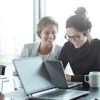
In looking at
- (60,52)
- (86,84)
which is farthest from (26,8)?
(86,84)

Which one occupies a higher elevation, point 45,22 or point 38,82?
point 45,22

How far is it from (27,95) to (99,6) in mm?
2362

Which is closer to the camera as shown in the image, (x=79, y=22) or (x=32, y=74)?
(x=32, y=74)

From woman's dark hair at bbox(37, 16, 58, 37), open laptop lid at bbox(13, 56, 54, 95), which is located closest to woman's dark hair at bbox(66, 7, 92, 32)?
woman's dark hair at bbox(37, 16, 58, 37)

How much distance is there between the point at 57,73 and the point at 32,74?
19 cm

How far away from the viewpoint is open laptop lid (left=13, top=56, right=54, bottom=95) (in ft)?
4.79

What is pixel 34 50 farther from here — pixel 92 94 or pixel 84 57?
pixel 92 94

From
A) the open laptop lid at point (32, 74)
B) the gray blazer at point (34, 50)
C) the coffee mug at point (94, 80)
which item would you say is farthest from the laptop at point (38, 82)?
the gray blazer at point (34, 50)

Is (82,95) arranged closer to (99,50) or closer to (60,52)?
(99,50)

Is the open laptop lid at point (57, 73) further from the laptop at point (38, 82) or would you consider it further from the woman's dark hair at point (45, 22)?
the woman's dark hair at point (45, 22)

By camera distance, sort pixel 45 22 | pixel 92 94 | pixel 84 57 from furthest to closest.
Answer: pixel 45 22, pixel 84 57, pixel 92 94

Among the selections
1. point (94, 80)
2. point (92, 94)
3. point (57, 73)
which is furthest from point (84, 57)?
point (92, 94)

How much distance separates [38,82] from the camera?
1.57 metres

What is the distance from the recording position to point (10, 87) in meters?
3.53
